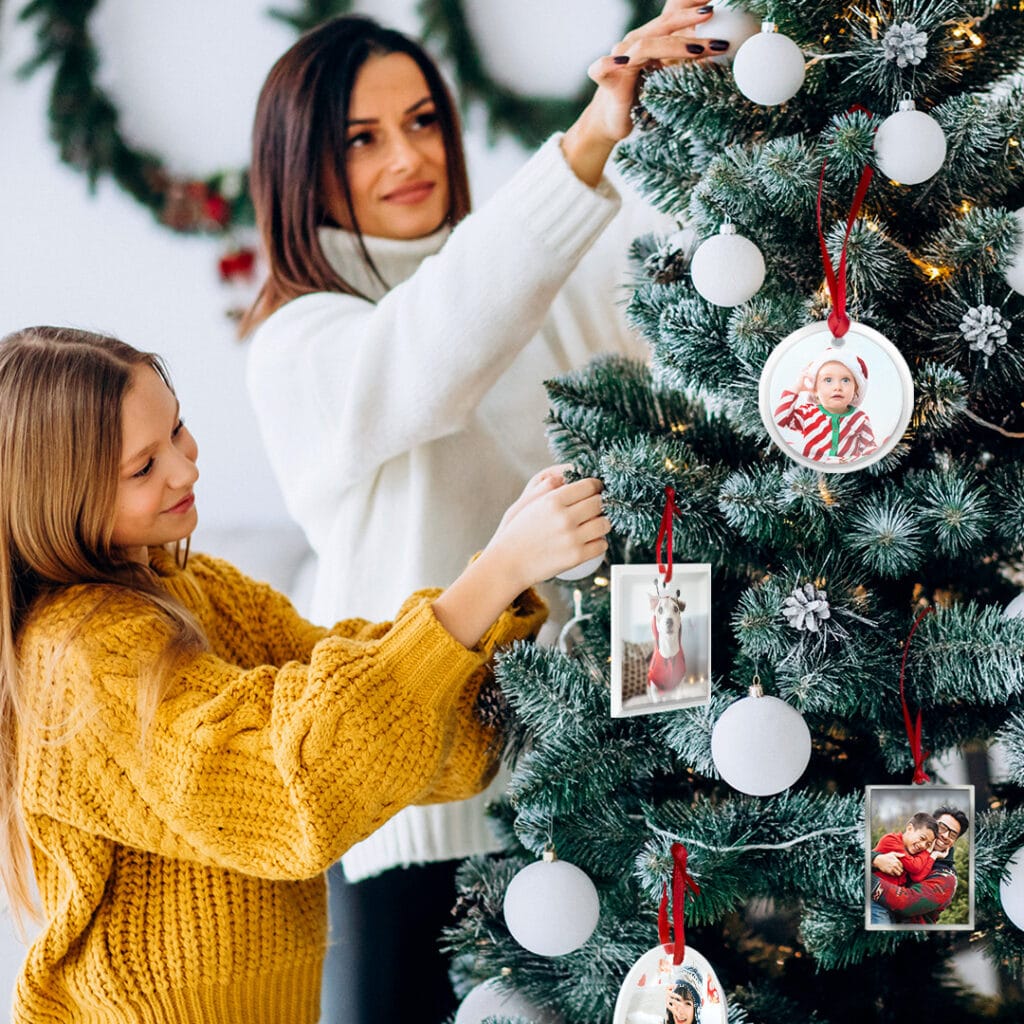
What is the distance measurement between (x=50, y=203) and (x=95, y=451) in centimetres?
88

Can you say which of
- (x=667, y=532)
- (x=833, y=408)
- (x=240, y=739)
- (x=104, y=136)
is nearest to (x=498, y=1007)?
(x=240, y=739)

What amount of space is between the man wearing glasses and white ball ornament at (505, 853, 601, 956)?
0.55 feet

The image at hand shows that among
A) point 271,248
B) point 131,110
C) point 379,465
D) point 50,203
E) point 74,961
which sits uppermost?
point 131,110

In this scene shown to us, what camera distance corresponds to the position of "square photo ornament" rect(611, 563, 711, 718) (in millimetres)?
633

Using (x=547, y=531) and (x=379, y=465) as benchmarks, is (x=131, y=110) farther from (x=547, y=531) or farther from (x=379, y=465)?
(x=547, y=531)

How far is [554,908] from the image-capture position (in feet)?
2.13

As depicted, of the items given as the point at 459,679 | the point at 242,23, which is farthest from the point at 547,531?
the point at 242,23

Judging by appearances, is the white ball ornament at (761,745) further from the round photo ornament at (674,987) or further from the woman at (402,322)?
the woman at (402,322)

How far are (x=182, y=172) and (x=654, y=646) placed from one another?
1.14m

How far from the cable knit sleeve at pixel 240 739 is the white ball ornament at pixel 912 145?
0.37m

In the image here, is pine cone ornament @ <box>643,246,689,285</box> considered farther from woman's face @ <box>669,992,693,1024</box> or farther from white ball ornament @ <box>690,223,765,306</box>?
woman's face @ <box>669,992,693,1024</box>

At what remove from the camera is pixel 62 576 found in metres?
0.77

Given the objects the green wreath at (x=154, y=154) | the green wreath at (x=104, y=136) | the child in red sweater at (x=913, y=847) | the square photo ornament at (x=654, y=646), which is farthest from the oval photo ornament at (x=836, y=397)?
the green wreath at (x=104, y=136)

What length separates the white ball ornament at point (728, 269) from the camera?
1.93 feet
